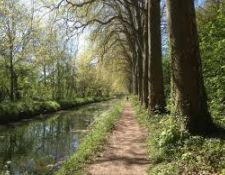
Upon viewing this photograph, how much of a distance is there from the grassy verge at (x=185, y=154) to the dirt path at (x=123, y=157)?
37 centimetres

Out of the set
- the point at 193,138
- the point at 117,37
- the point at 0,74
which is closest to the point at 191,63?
the point at 193,138

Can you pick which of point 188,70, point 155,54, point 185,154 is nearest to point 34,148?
point 155,54

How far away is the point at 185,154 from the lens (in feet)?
25.8

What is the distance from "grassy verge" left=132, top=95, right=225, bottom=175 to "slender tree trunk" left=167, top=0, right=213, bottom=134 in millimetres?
494

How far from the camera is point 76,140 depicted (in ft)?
58.0

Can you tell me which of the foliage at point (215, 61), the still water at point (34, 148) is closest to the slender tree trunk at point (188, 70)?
the foliage at point (215, 61)

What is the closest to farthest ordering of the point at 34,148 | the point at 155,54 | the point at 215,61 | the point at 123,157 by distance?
1. the point at 123,157
2. the point at 215,61
3. the point at 34,148
4. the point at 155,54

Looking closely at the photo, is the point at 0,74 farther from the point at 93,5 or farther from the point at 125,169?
the point at 125,169

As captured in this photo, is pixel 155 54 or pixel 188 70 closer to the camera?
pixel 188 70

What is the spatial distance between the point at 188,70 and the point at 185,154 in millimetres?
2675

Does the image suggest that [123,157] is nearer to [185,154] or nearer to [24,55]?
[185,154]

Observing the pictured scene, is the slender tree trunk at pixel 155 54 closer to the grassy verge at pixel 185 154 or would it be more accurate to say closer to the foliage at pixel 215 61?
the foliage at pixel 215 61

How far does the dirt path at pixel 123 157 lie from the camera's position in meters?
8.82

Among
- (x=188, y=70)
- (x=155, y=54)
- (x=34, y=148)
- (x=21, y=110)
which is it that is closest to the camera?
(x=188, y=70)
